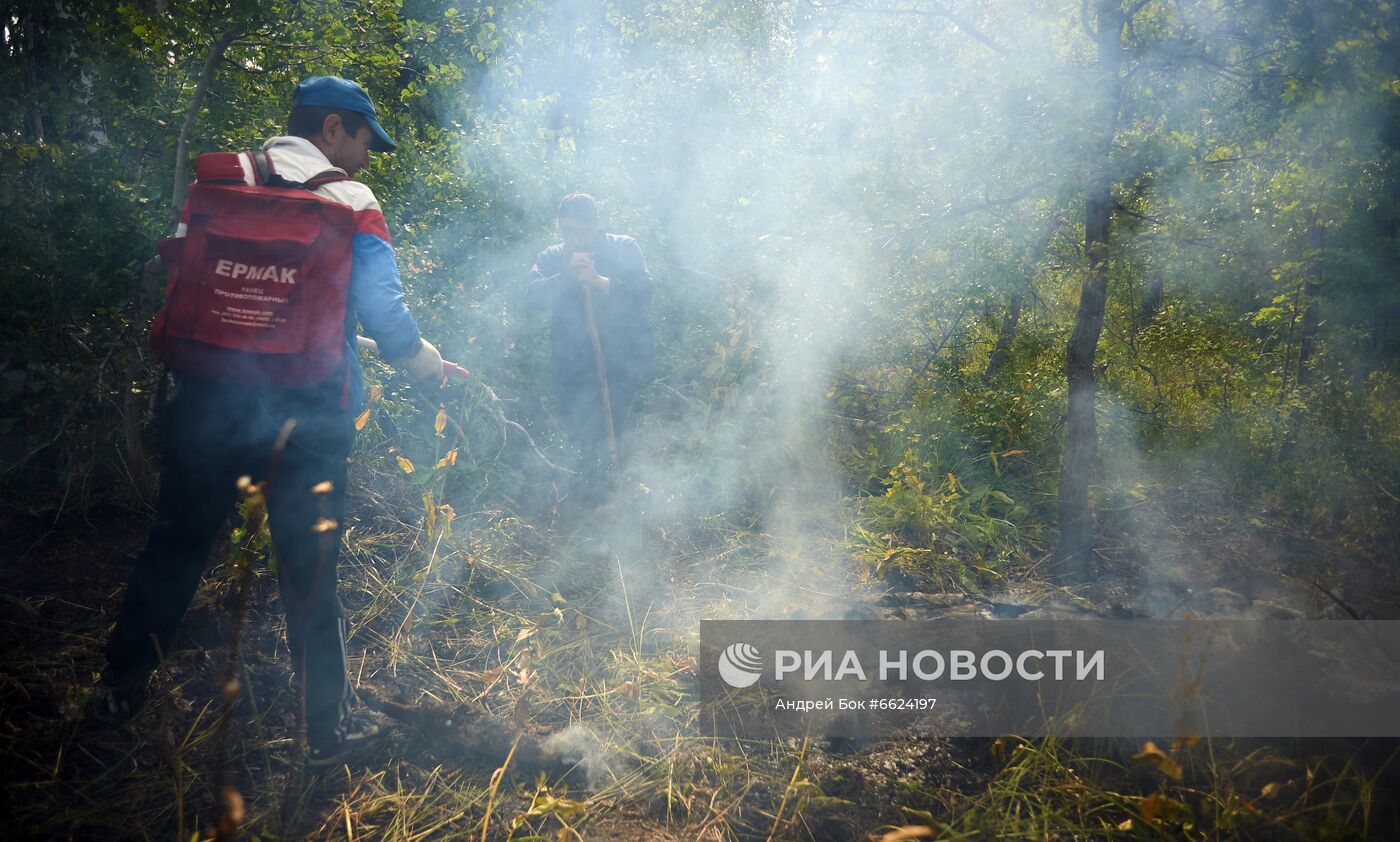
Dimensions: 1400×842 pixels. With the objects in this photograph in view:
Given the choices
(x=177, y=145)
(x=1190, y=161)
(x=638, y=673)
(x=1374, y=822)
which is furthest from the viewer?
(x=177, y=145)

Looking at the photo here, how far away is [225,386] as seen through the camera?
2.06m

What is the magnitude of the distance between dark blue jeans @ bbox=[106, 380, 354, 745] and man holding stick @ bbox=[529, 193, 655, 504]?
191 centimetres

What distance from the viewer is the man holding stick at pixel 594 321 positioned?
396cm

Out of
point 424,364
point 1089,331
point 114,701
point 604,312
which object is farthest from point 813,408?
point 114,701

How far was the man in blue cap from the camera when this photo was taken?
2.08m

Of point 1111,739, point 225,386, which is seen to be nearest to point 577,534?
point 225,386

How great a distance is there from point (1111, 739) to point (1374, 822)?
2.08 feet

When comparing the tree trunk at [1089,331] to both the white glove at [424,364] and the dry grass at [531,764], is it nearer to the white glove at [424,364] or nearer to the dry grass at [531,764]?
the dry grass at [531,764]

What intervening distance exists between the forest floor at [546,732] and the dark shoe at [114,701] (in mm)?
40

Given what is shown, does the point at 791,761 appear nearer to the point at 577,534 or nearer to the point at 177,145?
the point at 577,534

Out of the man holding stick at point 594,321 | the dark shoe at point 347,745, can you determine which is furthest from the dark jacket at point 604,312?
the dark shoe at point 347,745

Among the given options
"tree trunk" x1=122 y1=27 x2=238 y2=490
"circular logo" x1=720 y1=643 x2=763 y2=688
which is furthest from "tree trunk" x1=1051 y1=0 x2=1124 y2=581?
"tree trunk" x1=122 y1=27 x2=238 y2=490

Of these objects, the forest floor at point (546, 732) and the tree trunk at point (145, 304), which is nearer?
the forest floor at point (546, 732)

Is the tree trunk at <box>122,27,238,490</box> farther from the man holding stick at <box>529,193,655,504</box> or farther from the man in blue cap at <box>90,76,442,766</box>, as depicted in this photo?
the man holding stick at <box>529,193,655,504</box>
